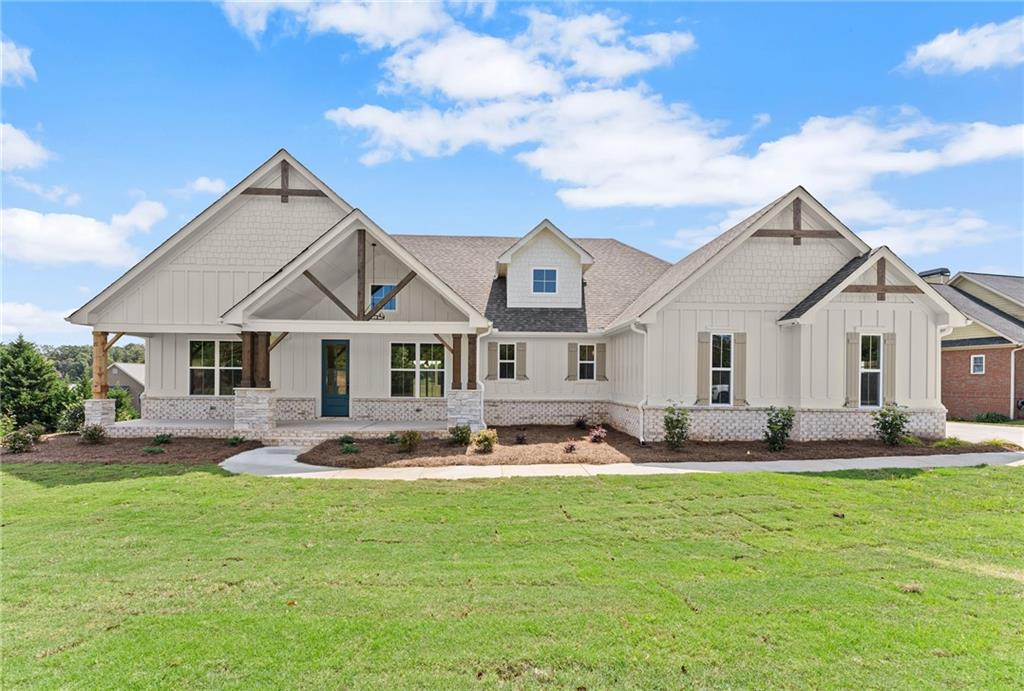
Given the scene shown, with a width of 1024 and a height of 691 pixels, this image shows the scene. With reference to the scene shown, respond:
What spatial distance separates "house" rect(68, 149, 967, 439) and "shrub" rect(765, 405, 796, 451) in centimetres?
72

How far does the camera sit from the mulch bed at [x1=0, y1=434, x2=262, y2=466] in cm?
1168

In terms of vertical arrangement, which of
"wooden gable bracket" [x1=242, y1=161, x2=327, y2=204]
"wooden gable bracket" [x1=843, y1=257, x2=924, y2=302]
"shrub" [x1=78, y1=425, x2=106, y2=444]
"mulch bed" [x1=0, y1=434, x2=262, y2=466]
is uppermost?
"wooden gable bracket" [x1=242, y1=161, x2=327, y2=204]

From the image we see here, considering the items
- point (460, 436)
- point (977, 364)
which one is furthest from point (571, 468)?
point (977, 364)

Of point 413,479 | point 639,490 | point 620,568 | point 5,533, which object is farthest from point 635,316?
point 5,533

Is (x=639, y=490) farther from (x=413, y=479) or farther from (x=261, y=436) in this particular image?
(x=261, y=436)

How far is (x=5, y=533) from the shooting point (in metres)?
6.73

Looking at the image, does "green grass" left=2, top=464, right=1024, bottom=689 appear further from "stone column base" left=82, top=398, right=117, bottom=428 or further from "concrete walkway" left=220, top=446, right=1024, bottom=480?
"stone column base" left=82, top=398, right=117, bottom=428

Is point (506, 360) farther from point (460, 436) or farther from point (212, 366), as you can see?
point (212, 366)

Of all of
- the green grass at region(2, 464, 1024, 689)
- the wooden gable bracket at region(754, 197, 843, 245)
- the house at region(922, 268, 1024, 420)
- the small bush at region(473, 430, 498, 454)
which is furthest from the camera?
the house at region(922, 268, 1024, 420)

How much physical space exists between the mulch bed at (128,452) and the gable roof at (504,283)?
8440mm

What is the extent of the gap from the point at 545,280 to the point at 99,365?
13.7 metres

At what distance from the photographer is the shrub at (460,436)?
13.2 metres

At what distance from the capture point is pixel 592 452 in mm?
12312

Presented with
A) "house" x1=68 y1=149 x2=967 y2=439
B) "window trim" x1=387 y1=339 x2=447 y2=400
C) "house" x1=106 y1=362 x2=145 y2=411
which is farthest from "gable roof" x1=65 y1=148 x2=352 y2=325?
"house" x1=106 y1=362 x2=145 y2=411
